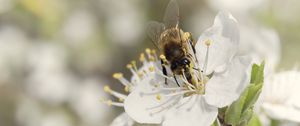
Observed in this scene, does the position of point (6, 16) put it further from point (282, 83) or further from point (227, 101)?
point (227, 101)

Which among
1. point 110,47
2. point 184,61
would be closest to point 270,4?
point 110,47

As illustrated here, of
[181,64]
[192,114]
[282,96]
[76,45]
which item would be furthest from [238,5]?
[192,114]

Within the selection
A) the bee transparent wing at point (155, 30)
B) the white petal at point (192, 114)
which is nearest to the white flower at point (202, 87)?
the white petal at point (192, 114)

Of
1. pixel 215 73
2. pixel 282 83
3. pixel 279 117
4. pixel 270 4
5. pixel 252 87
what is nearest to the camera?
pixel 252 87

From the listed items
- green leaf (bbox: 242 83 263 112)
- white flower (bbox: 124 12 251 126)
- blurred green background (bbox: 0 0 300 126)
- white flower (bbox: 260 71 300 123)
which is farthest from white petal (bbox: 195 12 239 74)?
blurred green background (bbox: 0 0 300 126)

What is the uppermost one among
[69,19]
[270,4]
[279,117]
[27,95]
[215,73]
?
[69,19]

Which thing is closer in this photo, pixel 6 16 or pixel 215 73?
pixel 215 73

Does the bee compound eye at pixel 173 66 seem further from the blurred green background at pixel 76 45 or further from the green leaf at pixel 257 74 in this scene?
the blurred green background at pixel 76 45

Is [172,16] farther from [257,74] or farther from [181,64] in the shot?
[257,74]
